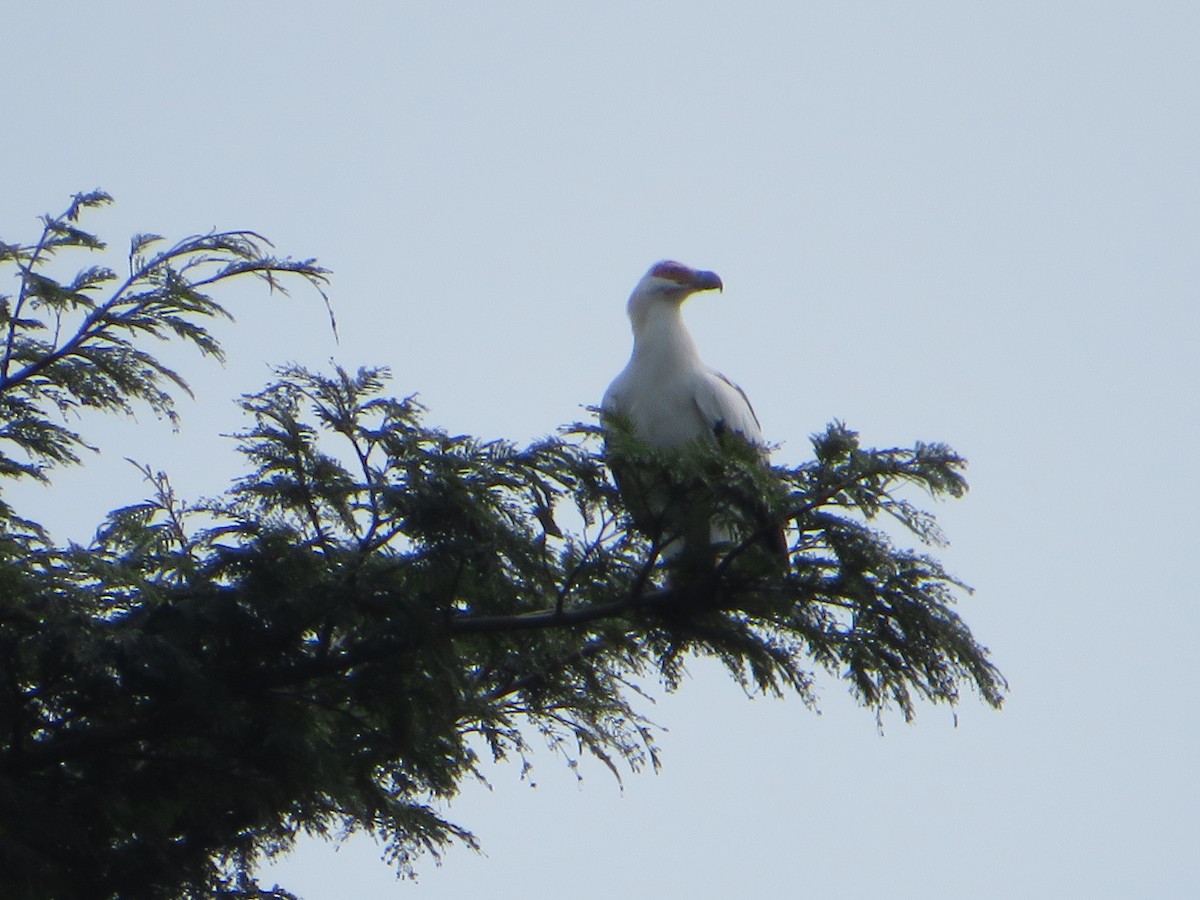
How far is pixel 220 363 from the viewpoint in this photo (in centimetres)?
564

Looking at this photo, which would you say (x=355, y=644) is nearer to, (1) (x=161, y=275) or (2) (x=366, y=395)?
(2) (x=366, y=395)

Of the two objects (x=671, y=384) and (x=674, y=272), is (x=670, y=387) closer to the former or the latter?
(x=671, y=384)

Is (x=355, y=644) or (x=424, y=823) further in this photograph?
(x=424, y=823)

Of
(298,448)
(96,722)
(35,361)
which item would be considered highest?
(35,361)

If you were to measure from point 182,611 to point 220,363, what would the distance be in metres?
1.24

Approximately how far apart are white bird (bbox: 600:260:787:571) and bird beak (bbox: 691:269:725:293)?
6 centimetres

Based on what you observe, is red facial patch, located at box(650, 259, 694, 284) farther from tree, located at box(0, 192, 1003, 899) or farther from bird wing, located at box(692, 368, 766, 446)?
tree, located at box(0, 192, 1003, 899)

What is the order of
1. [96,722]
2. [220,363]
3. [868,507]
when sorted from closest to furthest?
[868,507] → [96,722] → [220,363]

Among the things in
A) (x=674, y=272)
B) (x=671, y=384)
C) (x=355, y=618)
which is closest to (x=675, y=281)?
(x=674, y=272)

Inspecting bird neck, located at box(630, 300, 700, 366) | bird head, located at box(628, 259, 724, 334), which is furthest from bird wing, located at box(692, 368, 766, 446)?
bird head, located at box(628, 259, 724, 334)

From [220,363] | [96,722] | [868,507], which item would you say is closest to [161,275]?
[220,363]

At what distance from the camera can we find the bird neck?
7480 mm

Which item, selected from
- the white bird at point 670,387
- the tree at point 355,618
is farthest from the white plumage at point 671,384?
the tree at point 355,618

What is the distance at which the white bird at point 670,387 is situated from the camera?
281 inches
